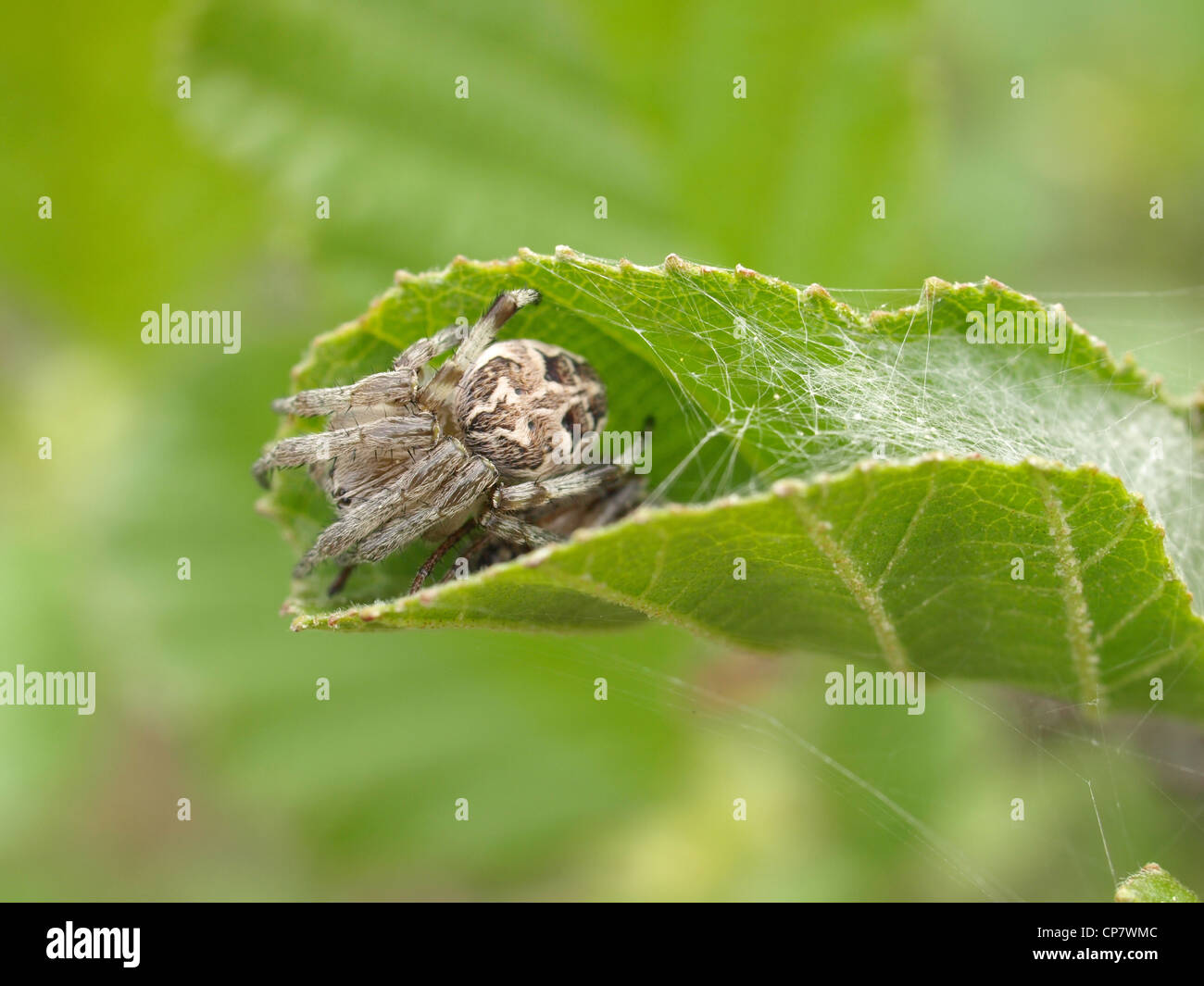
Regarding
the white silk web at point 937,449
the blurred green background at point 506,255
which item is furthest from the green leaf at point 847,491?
the blurred green background at point 506,255

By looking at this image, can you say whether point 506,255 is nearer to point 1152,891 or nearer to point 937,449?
point 937,449

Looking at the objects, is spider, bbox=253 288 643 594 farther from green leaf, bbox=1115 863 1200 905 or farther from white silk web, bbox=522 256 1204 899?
green leaf, bbox=1115 863 1200 905

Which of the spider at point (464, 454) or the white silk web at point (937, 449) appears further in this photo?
the spider at point (464, 454)

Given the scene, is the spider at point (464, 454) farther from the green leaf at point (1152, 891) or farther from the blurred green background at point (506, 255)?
the green leaf at point (1152, 891)

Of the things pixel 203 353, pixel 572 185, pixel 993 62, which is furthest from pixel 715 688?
pixel 993 62

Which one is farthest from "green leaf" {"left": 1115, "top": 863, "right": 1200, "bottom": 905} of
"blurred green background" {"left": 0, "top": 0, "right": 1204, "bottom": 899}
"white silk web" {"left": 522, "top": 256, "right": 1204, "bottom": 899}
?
"blurred green background" {"left": 0, "top": 0, "right": 1204, "bottom": 899}

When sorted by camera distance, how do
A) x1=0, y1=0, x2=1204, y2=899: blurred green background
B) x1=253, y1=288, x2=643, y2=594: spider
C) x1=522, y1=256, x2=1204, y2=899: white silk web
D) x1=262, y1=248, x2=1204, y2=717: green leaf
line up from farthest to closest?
Answer: x1=0, y1=0, x2=1204, y2=899: blurred green background, x1=253, y1=288, x2=643, y2=594: spider, x1=522, y1=256, x2=1204, y2=899: white silk web, x1=262, y1=248, x2=1204, y2=717: green leaf

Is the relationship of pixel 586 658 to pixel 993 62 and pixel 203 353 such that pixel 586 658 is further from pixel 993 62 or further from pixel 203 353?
pixel 993 62
